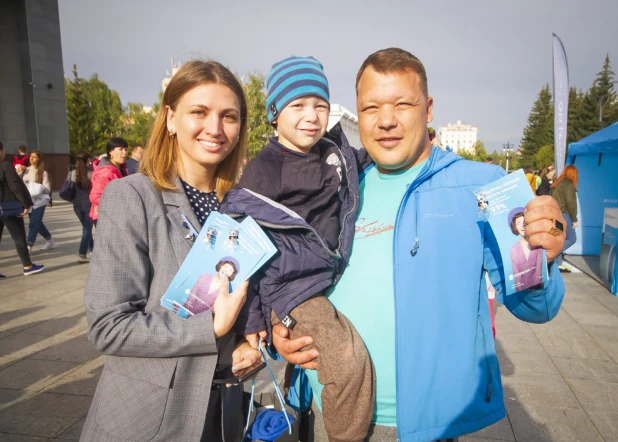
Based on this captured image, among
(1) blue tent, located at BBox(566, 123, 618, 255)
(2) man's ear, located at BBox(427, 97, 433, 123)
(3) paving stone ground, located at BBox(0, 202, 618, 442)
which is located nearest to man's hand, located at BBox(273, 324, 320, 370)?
(2) man's ear, located at BBox(427, 97, 433, 123)

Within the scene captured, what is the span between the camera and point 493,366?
1.52m

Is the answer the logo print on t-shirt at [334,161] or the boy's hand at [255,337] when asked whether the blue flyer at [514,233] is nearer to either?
the logo print on t-shirt at [334,161]

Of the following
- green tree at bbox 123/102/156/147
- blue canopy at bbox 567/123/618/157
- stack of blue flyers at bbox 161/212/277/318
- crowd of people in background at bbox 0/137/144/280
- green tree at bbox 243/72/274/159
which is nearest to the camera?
stack of blue flyers at bbox 161/212/277/318

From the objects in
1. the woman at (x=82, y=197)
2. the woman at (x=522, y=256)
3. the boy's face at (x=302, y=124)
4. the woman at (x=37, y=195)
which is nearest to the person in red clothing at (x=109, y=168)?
the woman at (x=82, y=197)

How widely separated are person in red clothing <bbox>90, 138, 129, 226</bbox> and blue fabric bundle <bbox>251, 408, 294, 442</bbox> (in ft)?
18.1

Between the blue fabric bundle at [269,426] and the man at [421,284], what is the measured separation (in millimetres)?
225

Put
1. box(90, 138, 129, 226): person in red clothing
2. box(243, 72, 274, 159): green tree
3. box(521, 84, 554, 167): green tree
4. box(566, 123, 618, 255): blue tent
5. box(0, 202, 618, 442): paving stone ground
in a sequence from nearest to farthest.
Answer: box(0, 202, 618, 442): paving stone ground, box(90, 138, 129, 226): person in red clothing, box(566, 123, 618, 255): blue tent, box(243, 72, 274, 159): green tree, box(521, 84, 554, 167): green tree

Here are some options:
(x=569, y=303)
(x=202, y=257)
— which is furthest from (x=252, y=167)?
(x=569, y=303)

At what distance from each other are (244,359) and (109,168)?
226 inches

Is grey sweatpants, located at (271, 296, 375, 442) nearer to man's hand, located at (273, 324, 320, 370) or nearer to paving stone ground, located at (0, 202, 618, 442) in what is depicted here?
man's hand, located at (273, 324, 320, 370)

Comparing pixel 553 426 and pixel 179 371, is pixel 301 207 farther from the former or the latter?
pixel 553 426

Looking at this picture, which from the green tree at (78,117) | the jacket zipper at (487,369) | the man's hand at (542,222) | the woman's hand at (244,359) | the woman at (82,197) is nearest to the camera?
the man's hand at (542,222)

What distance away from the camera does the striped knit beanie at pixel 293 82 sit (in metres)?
2.00

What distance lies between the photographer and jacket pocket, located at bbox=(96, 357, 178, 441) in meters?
1.41
